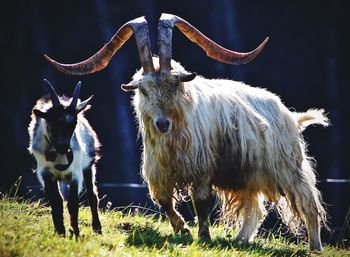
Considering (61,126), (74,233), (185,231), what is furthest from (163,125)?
(74,233)

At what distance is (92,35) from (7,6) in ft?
10.1

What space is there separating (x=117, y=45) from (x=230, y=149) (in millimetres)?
1548

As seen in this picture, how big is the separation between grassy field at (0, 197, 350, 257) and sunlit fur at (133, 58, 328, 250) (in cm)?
39

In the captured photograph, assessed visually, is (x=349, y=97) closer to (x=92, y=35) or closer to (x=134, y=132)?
(x=134, y=132)

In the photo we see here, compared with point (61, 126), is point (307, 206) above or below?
below

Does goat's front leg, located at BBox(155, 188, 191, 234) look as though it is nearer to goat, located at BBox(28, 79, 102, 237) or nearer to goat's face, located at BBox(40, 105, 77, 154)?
goat, located at BBox(28, 79, 102, 237)

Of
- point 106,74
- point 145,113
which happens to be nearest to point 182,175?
point 145,113

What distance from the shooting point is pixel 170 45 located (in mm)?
7492

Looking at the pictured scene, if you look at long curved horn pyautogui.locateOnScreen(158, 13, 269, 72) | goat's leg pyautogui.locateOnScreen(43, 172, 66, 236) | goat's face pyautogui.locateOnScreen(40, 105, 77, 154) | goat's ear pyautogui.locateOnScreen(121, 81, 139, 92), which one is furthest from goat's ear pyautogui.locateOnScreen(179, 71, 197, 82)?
goat's leg pyautogui.locateOnScreen(43, 172, 66, 236)

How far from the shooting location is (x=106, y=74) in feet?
87.1

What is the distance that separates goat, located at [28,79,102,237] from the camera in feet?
21.4

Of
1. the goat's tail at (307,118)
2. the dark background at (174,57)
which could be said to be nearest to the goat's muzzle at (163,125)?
the goat's tail at (307,118)

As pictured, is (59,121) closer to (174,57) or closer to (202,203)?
(202,203)

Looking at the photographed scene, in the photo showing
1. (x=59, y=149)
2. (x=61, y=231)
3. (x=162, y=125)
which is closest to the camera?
(x=59, y=149)
